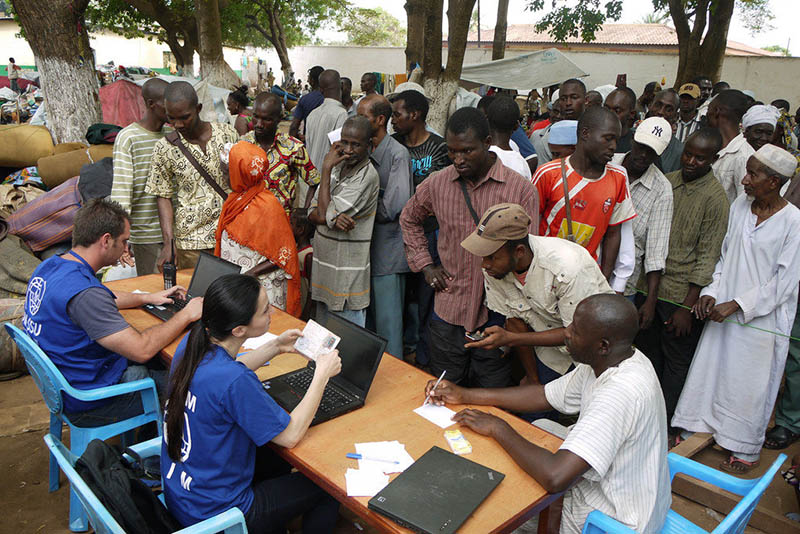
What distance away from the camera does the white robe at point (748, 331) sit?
3.16 m

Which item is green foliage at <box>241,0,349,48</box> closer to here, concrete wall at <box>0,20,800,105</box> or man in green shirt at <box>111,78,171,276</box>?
concrete wall at <box>0,20,800,105</box>

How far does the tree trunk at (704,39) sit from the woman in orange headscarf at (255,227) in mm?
9468

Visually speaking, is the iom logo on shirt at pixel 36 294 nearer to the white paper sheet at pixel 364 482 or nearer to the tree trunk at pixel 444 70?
the white paper sheet at pixel 364 482

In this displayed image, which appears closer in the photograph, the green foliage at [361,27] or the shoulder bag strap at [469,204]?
the shoulder bag strap at [469,204]

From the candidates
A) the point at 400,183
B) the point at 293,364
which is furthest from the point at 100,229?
the point at 400,183

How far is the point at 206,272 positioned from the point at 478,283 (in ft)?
5.45

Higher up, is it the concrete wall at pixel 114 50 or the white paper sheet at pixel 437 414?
the concrete wall at pixel 114 50

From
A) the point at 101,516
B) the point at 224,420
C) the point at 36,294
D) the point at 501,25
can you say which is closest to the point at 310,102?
the point at 36,294

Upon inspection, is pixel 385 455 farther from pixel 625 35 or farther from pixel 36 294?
pixel 625 35

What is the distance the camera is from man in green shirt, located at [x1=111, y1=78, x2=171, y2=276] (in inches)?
162

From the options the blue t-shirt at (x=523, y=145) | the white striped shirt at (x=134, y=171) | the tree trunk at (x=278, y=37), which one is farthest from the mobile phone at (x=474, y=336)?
the tree trunk at (x=278, y=37)

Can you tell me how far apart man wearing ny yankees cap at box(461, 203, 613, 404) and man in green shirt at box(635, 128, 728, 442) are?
43.0 inches

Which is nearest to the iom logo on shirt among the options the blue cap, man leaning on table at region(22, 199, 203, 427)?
man leaning on table at region(22, 199, 203, 427)

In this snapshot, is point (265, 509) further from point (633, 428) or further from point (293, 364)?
point (633, 428)
